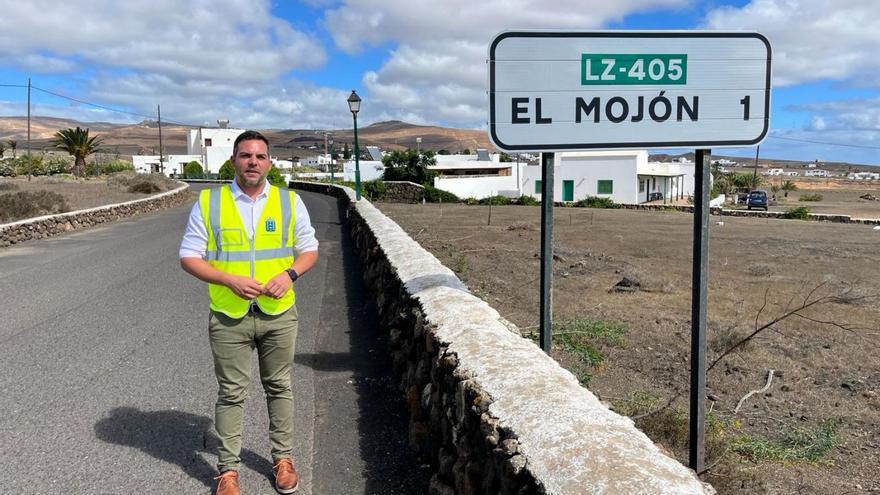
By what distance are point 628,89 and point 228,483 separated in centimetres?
267

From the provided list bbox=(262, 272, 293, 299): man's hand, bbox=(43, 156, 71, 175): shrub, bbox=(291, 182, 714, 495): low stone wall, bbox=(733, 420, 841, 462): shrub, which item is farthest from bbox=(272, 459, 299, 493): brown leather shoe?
bbox=(43, 156, 71, 175): shrub

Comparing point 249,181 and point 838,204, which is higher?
point 838,204

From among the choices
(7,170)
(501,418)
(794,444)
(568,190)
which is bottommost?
(794,444)

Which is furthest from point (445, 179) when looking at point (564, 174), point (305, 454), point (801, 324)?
point (305, 454)

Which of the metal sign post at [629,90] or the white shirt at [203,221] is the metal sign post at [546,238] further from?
the white shirt at [203,221]

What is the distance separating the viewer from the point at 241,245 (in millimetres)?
3066

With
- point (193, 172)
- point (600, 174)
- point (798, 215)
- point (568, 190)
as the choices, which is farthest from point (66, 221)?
→ point (193, 172)

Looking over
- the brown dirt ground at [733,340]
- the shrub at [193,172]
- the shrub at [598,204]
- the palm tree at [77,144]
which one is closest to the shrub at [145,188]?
the palm tree at [77,144]

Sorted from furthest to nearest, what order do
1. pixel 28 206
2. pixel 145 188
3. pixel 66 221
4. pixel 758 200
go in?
pixel 758 200
pixel 145 188
pixel 28 206
pixel 66 221

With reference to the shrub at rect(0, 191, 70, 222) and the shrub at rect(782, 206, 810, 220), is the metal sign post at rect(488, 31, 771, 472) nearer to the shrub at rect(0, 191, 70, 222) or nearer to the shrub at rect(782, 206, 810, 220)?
the shrub at rect(0, 191, 70, 222)

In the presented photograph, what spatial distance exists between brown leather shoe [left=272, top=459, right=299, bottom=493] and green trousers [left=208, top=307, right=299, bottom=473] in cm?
5

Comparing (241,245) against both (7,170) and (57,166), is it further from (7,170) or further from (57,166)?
(57,166)

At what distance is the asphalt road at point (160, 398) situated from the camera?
134 inches

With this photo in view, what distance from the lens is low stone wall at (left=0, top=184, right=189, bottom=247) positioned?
45.1 ft
